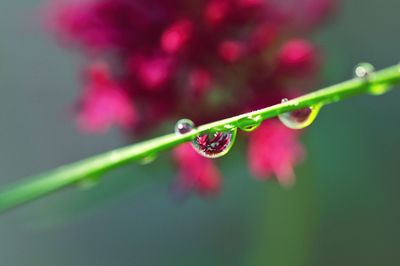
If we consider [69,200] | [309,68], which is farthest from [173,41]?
[69,200]

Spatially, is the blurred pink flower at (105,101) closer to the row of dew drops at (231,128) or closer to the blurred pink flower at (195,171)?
the blurred pink flower at (195,171)

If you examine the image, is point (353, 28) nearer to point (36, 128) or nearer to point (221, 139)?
point (36, 128)

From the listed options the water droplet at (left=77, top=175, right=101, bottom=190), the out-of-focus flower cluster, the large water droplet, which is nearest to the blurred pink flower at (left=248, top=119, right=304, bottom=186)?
the out-of-focus flower cluster

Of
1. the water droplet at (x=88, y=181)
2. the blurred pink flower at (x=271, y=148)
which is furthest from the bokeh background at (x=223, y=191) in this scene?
the water droplet at (x=88, y=181)

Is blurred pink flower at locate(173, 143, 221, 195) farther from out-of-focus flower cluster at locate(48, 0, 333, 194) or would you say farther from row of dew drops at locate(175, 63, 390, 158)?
row of dew drops at locate(175, 63, 390, 158)

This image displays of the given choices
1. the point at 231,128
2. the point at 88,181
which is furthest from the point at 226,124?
the point at 88,181
